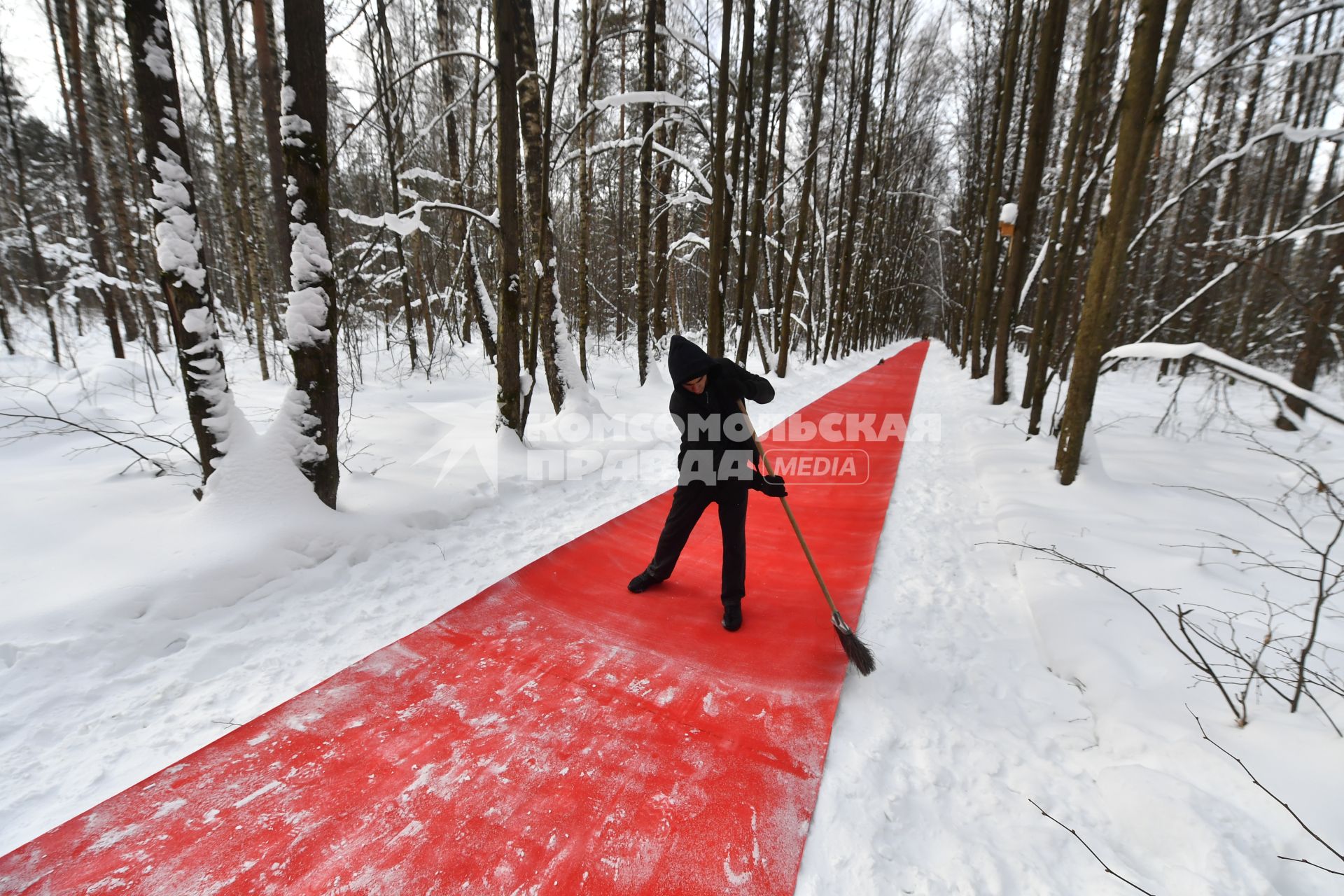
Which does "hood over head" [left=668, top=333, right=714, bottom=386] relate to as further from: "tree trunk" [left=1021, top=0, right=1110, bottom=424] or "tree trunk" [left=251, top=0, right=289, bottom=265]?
"tree trunk" [left=251, top=0, right=289, bottom=265]

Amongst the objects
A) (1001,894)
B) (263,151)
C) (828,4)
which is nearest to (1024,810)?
(1001,894)

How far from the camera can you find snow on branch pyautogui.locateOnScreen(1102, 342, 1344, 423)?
8.36 feet

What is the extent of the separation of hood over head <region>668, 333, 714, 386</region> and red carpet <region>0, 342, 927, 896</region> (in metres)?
1.55

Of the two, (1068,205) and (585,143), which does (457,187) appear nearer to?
(585,143)

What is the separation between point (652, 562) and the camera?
147 inches

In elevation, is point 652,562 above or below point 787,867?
above

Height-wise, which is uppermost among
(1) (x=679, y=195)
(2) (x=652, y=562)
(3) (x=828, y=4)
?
(3) (x=828, y=4)

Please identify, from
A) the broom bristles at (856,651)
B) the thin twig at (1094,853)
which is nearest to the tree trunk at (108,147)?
the broom bristles at (856,651)

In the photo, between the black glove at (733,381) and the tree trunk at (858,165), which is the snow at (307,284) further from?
the tree trunk at (858,165)

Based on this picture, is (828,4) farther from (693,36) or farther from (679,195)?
(679,195)

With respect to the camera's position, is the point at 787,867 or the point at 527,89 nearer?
the point at 787,867

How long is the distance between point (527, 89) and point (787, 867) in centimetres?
858

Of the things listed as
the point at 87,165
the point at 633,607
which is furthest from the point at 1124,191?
the point at 87,165

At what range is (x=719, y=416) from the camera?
128 inches
